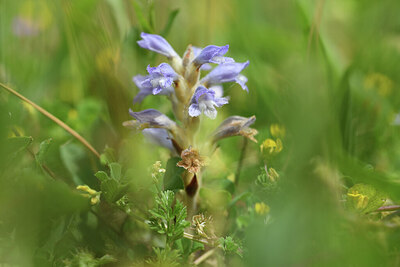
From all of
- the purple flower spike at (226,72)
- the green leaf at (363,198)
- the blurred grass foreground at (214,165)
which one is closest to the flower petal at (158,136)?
the blurred grass foreground at (214,165)

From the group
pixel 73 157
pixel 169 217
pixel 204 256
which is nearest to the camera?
pixel 169 217

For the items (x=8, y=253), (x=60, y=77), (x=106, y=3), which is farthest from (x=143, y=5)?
(x=8, y=253)

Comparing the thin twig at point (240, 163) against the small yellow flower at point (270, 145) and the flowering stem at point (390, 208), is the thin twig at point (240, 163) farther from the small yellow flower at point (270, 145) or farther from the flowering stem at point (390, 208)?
the flowering stem at point (390, 208)

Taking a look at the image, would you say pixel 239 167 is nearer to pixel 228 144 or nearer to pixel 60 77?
pixel 228 144

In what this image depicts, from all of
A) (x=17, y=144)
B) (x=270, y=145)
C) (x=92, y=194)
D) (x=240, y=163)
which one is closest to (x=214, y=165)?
(x=240, y=163)

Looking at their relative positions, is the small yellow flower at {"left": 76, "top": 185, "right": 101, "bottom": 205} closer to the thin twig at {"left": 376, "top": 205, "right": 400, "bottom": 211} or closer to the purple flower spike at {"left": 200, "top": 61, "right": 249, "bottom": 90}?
the purple flower spike at {"left": 200, "top": 61, "right": 249, "bottom": 90}

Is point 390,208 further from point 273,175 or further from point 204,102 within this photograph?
point 204,102
